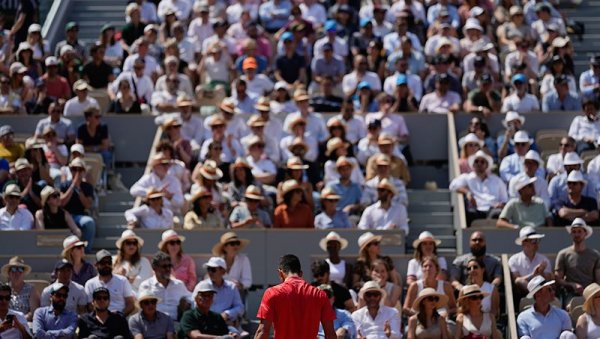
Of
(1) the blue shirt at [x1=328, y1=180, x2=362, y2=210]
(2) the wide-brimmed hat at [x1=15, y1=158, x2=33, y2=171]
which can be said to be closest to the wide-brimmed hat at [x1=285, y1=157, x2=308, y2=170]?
(1) the blue shirt at [x1=328, y1=180, x2=362, y2=210]

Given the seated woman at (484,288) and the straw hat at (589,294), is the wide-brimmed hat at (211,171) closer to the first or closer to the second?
the seated woman at (484,288)

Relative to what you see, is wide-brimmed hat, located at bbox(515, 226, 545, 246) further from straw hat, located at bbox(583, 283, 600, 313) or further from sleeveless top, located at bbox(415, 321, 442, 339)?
sleeveless top, located at bbox(415, 321, 442, 339)

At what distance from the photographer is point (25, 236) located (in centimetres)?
2191

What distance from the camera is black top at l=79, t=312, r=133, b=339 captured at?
19.1 metres

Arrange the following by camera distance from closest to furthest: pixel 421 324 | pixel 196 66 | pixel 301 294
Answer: pixel 301 294, pixel 421 324, pixel 196 66

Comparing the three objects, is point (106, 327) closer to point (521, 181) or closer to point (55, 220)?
point (55, 220)

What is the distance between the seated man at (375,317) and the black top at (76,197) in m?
4.40

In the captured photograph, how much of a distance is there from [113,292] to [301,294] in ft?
17.7

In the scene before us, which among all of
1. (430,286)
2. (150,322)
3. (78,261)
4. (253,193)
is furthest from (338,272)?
(78,261)

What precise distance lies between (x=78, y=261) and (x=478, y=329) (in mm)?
4331

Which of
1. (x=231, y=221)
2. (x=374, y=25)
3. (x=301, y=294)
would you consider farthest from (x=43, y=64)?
(x=301, y=294)

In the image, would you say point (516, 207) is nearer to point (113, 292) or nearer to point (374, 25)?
point (113, 292)

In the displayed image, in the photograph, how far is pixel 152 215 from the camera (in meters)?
22.2

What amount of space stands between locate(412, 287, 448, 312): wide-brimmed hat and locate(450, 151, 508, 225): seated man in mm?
2994
